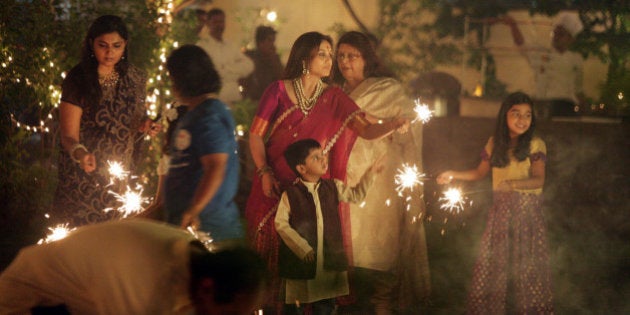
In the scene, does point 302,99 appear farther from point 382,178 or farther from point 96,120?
point 96,120

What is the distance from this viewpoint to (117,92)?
19.2 feet

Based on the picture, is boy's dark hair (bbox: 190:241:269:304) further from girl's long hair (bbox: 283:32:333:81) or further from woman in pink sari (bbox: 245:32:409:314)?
girl's long hair (bbox: 283:32:333:81)

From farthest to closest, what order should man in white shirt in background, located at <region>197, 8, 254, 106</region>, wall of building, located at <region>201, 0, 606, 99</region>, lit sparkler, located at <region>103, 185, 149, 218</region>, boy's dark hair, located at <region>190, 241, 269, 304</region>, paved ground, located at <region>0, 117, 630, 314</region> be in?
wall of building, located at <region>201, 0, 606, 99</region> → man in white shirt in background, located at <region>197, 8, 254, 106</region> → paved ground, located at <region>0, 117, 630, 314</region> → lit sparkler, located at <region>103, 185, 149, 218</region> → boy's dark hair, located at <region>190, 241, 269, 304</region>

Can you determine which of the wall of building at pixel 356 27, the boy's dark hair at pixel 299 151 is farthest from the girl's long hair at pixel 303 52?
the wall of building at pixel 356 27

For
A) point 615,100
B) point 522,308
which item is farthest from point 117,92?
point 615,100

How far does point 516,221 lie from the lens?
6.36 m

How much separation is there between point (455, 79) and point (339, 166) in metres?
8.87

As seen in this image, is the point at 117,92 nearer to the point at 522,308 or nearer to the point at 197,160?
the point at 197,160

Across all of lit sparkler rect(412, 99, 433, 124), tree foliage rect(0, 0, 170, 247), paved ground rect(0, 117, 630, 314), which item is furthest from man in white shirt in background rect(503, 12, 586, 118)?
lit sparkler rect(412, 99, 433, 124)

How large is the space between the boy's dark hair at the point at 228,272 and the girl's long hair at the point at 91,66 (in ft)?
8.52

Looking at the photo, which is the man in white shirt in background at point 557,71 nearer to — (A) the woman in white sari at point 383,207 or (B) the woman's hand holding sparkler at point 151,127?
(A) the woman in white sari at point 383,207

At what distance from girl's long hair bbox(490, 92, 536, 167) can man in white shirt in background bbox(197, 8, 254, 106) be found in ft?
16.8

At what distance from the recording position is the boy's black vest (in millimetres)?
5797

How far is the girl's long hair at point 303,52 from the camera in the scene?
233 inches
